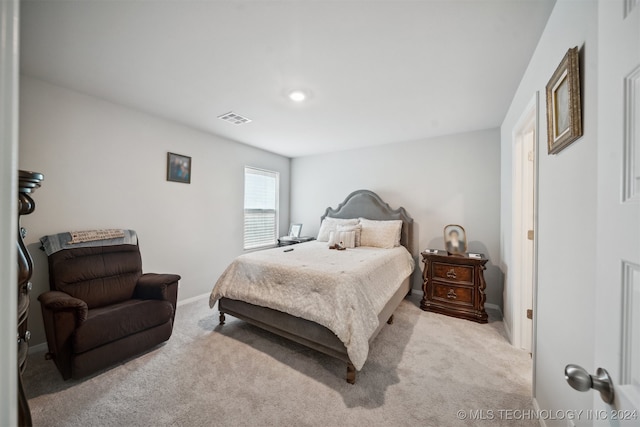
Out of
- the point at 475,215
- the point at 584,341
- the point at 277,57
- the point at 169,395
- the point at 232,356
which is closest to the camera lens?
the point at 584,341

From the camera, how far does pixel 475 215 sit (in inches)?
133

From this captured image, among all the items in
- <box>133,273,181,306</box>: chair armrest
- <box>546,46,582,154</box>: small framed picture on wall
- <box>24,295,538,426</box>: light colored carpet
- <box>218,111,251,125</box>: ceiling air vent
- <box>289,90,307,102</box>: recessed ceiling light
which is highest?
<box>289,90,307,102</box>: recessed ceiling light

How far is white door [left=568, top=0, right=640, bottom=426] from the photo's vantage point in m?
0.46

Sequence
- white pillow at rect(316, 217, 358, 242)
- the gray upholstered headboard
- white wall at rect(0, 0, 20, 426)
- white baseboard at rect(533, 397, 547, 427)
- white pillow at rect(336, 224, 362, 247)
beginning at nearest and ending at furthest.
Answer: white wall at rect(0, 0, 20, 426), white baseboard at rect(533, 397, 547, 427), white pillow at rect(336, 224, 362, 247), the gray upholstered headboard, white pillow at rect(316, 217, 358, 242)

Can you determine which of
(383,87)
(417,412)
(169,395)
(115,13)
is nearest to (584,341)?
(417,412)

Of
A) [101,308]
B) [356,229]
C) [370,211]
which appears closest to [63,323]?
[101,308]

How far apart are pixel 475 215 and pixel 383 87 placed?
2.25m

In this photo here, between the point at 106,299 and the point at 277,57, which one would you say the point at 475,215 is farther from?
the point at 106,299

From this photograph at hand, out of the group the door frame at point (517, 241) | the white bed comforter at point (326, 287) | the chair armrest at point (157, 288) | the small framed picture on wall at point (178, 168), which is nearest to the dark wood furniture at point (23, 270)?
the chair armrest at point (157, 288)

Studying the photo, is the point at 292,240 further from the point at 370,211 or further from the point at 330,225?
the point at 370,211

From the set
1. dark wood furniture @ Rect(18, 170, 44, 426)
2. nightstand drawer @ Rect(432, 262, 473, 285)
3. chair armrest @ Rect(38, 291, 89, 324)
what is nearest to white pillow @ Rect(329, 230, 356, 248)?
nightstand drawer @ Rect(432, 262, 473, 285)

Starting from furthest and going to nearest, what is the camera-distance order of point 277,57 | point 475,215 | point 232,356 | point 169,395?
point 475,215 → point 232,356 → point 277,57 → point 169,395

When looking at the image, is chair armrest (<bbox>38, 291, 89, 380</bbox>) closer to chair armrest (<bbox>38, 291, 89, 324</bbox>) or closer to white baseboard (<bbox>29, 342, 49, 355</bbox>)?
chair armrest (<bbox>38, 291, 89, 324</bbox>)

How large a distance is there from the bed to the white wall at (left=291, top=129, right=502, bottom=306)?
0.92 meters
